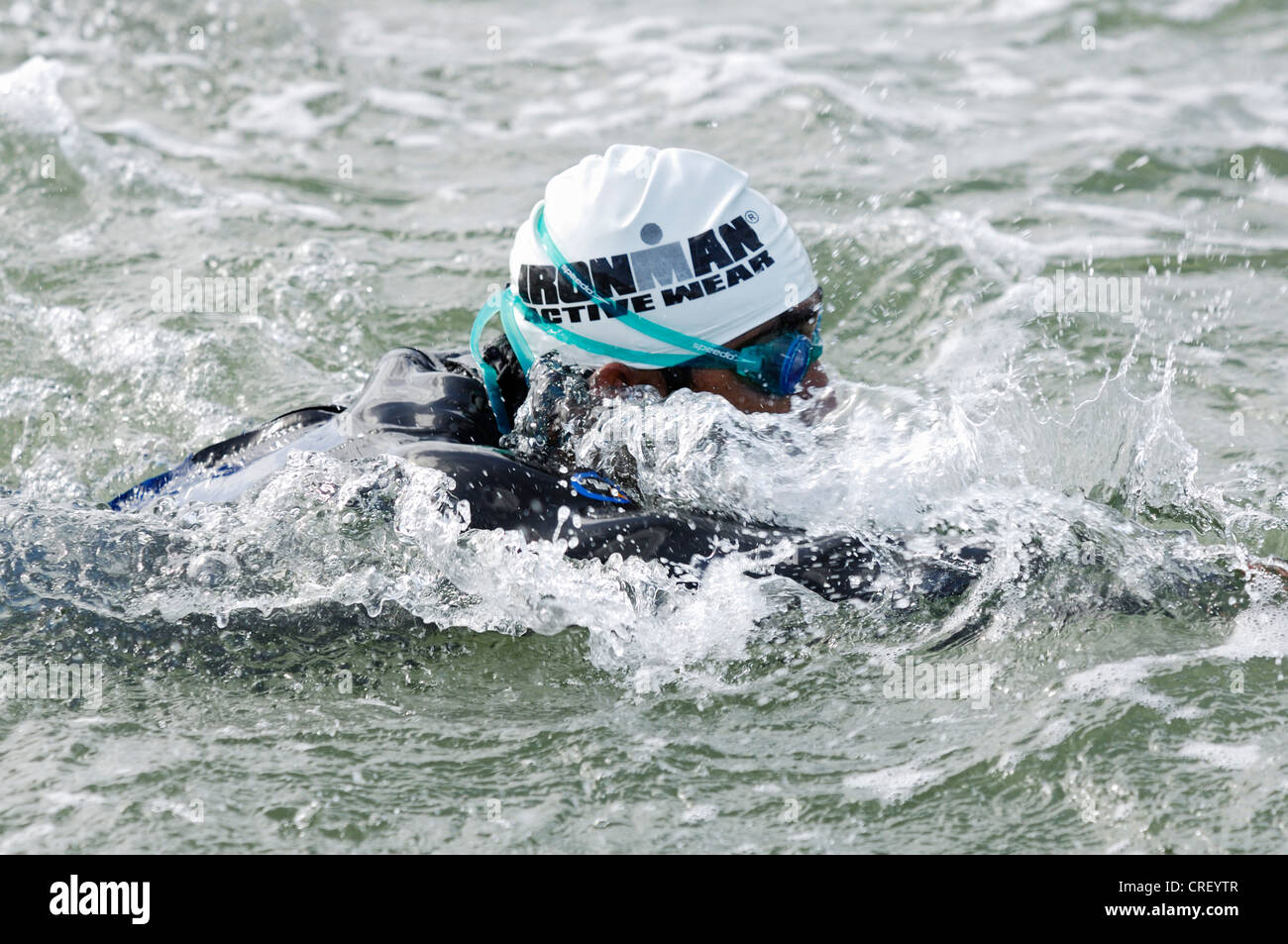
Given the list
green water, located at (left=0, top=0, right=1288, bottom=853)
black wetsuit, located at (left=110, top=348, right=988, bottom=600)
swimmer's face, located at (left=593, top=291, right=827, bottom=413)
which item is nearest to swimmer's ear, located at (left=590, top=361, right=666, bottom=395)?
swimmer's face, located at (left=593, top=291, right=827, bottom=413)

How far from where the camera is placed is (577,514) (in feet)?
13.3

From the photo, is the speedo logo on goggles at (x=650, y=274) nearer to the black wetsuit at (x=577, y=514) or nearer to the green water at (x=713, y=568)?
the green water at (x=713, y=568)

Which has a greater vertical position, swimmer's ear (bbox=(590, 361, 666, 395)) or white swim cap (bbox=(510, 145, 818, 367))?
white swim cap (bbox=(510, 145, 818, 367))

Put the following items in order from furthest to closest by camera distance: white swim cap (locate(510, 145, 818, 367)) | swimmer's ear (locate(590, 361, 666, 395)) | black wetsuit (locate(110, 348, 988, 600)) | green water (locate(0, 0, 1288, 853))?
swimmer's ear (locate(590, 361, 666, 395)) → white swim cap (locate(510, 145, 818, 367)) → black wetsuit (locate(110, 348, 988, 600)) → green water (locate(0, 0, 1288, 853))

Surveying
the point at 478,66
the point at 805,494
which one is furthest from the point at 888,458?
the point at 478,66

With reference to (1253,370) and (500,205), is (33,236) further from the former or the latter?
(1253,370)

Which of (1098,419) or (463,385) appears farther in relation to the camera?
(1098,419)

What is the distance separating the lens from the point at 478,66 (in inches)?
427

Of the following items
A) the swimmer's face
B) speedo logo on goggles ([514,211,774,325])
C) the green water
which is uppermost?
speedo logo on goggles ([514,211,774,325])

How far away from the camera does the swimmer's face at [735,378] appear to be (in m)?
4.39

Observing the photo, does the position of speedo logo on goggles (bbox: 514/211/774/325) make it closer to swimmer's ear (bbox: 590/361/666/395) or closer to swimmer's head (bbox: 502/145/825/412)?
swimmer's head (bbox: 502/145/825/412)

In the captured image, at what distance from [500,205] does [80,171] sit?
8.87 ft

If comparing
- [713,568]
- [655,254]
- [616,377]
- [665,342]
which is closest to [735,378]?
[665,342]

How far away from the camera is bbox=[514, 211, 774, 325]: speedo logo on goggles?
4.26 m
